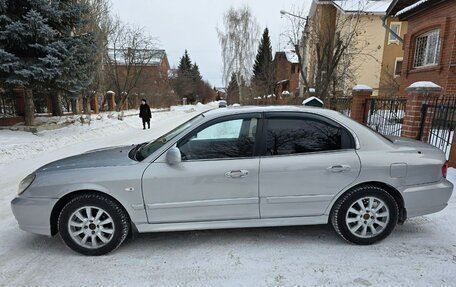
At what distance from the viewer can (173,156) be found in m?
2.93

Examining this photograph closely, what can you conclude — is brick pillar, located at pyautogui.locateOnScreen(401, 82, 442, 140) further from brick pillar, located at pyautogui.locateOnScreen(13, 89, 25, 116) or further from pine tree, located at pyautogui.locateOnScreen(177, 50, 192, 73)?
pine tree, located at pyautogui.locateOnScreen(177, 50, 192, 73)

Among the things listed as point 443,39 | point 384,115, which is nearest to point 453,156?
point 384,115

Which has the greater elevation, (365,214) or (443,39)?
(443,39)

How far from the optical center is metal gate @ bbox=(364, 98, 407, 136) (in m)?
8.77

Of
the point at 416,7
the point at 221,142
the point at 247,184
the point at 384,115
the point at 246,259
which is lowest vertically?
the point at 246,259

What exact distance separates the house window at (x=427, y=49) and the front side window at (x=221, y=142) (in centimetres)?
1130

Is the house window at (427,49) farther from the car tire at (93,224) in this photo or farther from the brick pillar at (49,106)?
the brick pillar at (49,106)

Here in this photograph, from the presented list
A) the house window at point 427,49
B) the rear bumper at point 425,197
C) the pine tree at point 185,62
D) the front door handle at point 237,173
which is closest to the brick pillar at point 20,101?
the front door handle at point 237,173

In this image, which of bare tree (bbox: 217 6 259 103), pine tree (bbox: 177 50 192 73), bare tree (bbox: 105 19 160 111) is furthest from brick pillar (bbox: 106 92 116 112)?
pine tree (bbox: 177 50 192 73)

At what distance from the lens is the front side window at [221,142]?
3084 mm

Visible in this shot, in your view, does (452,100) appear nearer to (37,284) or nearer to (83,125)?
(37,284)

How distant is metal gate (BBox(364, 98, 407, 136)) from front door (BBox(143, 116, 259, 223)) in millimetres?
7109

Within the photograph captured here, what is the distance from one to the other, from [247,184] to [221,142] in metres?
0.68

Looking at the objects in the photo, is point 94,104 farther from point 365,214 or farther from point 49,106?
point 365,214
